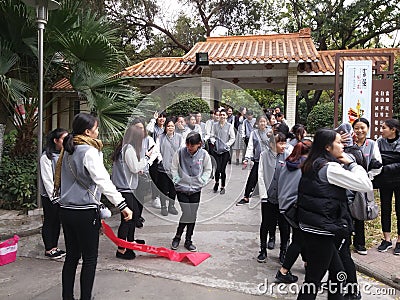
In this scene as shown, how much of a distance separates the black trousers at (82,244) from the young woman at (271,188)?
1751 millimetres

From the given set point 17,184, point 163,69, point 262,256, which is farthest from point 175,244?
point 163,69

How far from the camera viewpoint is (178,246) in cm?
413

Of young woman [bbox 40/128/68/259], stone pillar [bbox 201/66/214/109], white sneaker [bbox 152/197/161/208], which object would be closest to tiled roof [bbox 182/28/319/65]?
white sneaker [bbox 152/197/161/208]

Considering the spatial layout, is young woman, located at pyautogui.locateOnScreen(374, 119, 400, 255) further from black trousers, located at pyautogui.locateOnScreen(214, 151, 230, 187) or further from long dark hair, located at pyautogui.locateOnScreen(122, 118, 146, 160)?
long dark hair, located at pyautogui.locateOnScreen(122, 118, 146, 160)

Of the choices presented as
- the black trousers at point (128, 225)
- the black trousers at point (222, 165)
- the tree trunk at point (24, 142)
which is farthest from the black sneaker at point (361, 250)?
the tree trunk at point (24, 142)

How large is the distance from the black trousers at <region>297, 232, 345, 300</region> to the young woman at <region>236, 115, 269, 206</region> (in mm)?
1940

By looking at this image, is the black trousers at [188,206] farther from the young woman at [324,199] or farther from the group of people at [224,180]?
the young woman at [324,199]

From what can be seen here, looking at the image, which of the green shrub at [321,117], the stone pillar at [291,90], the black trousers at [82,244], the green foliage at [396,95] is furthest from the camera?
the green shrub at [321,117]

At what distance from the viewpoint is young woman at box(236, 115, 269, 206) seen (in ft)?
15.5

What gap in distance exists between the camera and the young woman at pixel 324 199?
239cm

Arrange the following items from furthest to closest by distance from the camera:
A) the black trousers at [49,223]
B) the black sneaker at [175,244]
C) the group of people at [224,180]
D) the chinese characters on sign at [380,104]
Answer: the chinese characters on sign at [380,104] → the black sneaker at [175,244] → the black trousers at [49,223] → the group of people at [224,180]

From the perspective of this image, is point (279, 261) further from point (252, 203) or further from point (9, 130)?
point (9, 130)

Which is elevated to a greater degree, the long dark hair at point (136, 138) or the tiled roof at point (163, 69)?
the tiled roof at point (163, 69)

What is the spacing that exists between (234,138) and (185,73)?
466 centimetres
